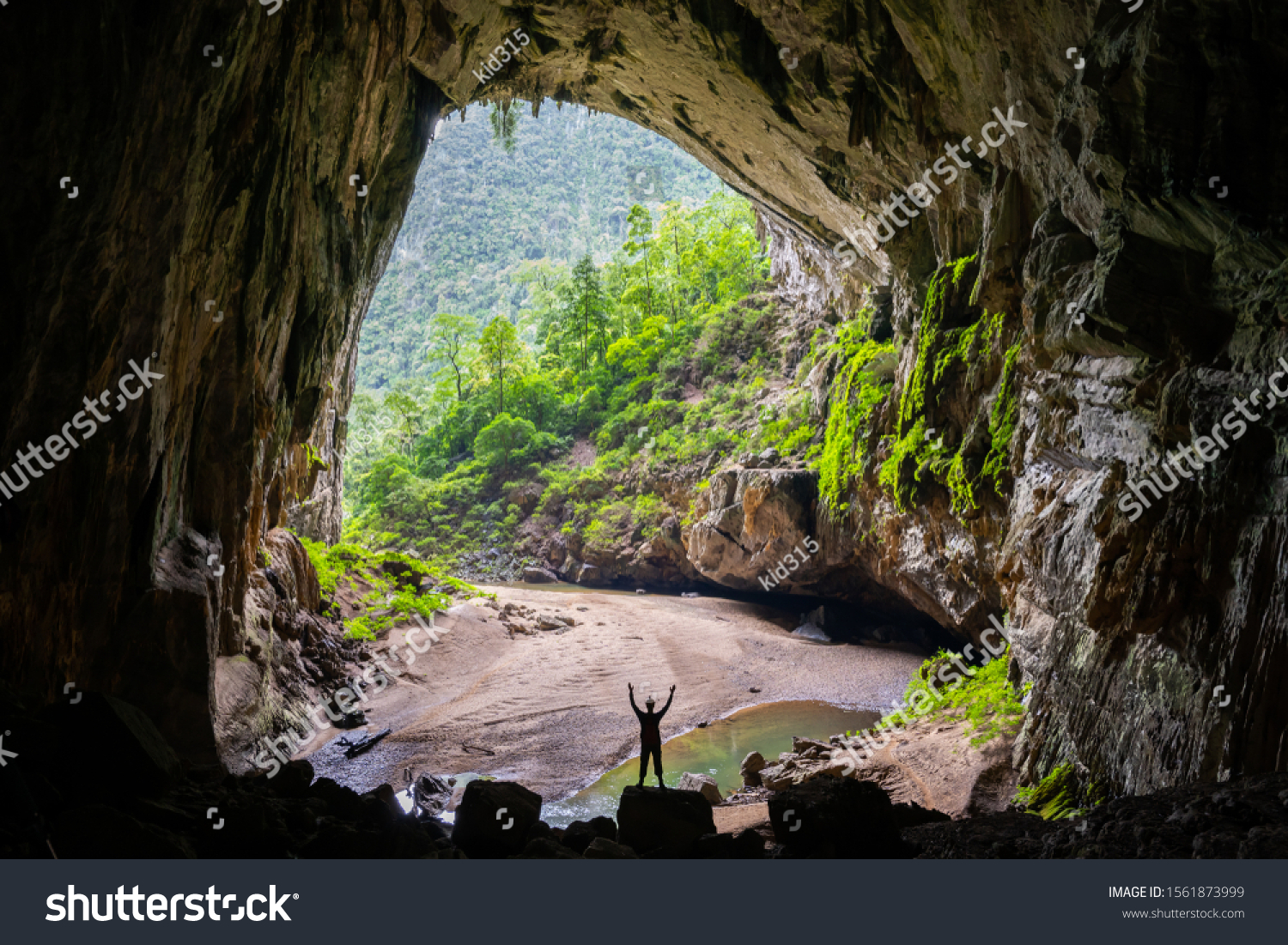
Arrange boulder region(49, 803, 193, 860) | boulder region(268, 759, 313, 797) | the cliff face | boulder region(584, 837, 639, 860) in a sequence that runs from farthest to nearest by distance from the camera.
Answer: boulder region(268, 759, 313, 797) < the cliff face < boulder region(584, 837, 639, 860) < boulder region(49, 803, 193, 860)

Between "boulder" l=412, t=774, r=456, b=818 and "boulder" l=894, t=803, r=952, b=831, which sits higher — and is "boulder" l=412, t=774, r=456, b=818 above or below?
below

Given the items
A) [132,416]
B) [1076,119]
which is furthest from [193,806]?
[1076,119]

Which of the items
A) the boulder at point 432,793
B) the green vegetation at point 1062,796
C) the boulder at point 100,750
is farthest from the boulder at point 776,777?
the boulder at point 100,750

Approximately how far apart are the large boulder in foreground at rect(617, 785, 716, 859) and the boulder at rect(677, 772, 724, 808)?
141 inches

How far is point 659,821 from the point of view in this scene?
18.9 ft

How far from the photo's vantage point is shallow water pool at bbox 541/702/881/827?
9.20 metres

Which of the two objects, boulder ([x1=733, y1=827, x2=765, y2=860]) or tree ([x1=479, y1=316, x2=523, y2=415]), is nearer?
boulder ([x1=733, y1=827, x2=765, y2=860])

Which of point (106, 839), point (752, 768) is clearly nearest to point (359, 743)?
point (752, 768)

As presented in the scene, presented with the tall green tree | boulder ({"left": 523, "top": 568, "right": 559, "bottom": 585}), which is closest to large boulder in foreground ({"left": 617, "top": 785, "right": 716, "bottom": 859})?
boulder ({"left": 523, "top": 568, "right": 559, "bottom": 585})

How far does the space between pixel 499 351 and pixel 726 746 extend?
29.5m

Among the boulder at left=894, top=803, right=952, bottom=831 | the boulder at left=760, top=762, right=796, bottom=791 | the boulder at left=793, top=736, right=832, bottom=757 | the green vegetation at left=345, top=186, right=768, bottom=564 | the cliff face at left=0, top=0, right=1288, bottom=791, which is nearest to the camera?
the cliff face at left=0, top=0, right=1288, bottom=791

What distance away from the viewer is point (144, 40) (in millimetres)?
5570

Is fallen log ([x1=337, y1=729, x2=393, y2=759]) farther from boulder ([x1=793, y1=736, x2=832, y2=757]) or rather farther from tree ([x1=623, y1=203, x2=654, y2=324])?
tree ([x1=623, y1=203, x2=654, y2=324])

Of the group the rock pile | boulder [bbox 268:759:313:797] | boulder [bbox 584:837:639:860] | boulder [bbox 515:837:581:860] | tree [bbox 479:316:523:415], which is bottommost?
the rock pile
